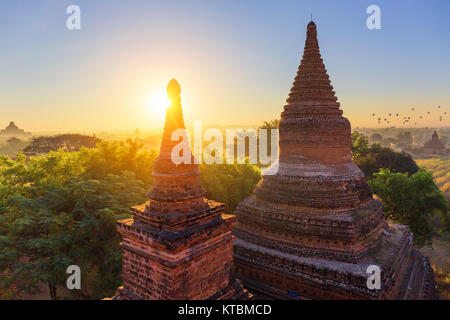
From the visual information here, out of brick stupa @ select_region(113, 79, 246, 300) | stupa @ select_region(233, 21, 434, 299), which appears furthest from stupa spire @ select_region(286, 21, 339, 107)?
brick stupa @ select_region(113, 79, 246, 300)

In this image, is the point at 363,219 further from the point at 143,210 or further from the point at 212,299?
the point at 143,210

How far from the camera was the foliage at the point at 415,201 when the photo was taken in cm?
1995

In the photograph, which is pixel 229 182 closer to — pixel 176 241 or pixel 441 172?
pixel 176 241

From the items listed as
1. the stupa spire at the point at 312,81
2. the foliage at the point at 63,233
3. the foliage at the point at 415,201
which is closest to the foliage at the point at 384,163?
the foliage at the point at 415,201

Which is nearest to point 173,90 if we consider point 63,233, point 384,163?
point 63,233

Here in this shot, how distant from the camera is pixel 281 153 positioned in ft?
47.0

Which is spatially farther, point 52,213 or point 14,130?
point 14,130

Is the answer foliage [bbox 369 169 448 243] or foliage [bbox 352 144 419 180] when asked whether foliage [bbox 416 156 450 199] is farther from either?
foliage [bbox 369 169 448 243]

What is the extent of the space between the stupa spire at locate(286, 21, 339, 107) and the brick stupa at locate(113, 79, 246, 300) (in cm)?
842

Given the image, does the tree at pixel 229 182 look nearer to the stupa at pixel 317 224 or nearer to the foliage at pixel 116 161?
the foliage at pixel 116 161
